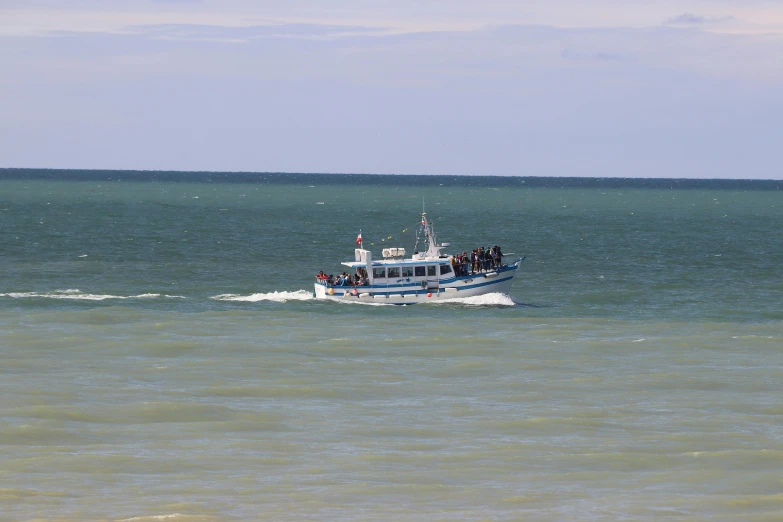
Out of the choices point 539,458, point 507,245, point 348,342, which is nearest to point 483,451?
point 539,458

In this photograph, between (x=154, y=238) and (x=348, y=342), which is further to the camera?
(x=154, y=238)

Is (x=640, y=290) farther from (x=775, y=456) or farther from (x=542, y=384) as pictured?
(x=775, y=456)

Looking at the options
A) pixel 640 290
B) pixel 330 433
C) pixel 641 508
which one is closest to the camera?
pixel 641 508

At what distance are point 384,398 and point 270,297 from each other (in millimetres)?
28276

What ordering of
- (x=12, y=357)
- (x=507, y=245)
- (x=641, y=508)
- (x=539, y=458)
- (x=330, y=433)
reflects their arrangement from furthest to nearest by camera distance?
(x=507, y=245) → (x=12, y=357) → (x=330, y=433) → (x=539, y=458) → (x=641, y=508)

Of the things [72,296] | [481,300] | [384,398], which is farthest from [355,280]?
[384,398]

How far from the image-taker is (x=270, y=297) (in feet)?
222

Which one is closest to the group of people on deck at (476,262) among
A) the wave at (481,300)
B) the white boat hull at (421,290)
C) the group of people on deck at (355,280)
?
the white boat hull at (421,290)

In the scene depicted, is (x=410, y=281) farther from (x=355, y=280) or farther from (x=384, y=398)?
(x=384, y=398)

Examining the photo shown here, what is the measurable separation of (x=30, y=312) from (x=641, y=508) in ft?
130

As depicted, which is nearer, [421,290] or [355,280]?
[421,290]

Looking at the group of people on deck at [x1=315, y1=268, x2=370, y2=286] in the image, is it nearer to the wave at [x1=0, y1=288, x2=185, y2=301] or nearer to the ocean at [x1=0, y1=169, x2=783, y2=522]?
the ocean at [x1=0, y1=169, x2=783, y2=522]

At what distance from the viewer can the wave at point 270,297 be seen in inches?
2633

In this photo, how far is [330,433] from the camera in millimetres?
35062
